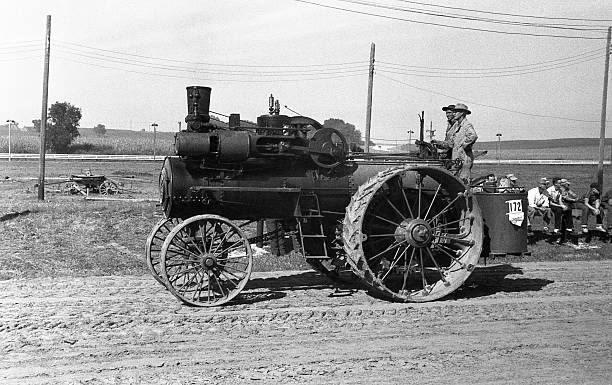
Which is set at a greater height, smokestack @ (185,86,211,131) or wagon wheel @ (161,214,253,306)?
smokestack @ (185,86,211,131)

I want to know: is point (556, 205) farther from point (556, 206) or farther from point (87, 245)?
point (87, 245)

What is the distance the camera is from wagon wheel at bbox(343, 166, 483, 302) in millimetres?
8609

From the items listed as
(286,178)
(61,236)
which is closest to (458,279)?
(286,178)

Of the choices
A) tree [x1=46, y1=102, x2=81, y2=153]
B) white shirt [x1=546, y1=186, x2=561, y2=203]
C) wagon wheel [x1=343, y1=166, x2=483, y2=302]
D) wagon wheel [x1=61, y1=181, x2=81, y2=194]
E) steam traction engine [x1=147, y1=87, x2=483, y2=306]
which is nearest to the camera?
steam traction engine [x1=147, y1=87, x2=483, y2=306]

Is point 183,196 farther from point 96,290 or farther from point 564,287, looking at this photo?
point 564,287

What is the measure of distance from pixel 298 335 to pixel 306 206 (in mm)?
2364

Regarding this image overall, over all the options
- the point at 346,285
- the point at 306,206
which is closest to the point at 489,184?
the point at 346,285

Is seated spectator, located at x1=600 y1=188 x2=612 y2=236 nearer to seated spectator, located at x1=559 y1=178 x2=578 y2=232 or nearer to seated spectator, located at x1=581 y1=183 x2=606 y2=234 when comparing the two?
seated spectator, located at x1=581 y1=183 x2=606 y2=234

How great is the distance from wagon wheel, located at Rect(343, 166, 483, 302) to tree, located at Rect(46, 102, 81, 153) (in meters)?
55.7

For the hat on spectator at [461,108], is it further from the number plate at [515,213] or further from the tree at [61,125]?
the tree at [61,125]

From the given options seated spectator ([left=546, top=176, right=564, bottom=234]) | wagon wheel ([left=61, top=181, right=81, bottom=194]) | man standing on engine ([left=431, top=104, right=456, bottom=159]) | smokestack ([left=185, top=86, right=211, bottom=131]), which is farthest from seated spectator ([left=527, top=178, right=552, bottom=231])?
wagon wheel ([left=61, top=181, right=81, bottom=194])

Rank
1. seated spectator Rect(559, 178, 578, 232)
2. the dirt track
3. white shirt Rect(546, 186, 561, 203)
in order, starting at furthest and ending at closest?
1. white shirt Rect(546, 186, 561, 203)
2. seated spectator Rect(559, 178, 578, 232)
3. the dirt track

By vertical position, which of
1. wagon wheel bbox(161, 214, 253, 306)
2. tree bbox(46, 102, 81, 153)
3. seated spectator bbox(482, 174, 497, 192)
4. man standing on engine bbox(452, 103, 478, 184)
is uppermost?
tree bbox(46, 102, 81, 153)

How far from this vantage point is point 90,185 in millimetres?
24984
